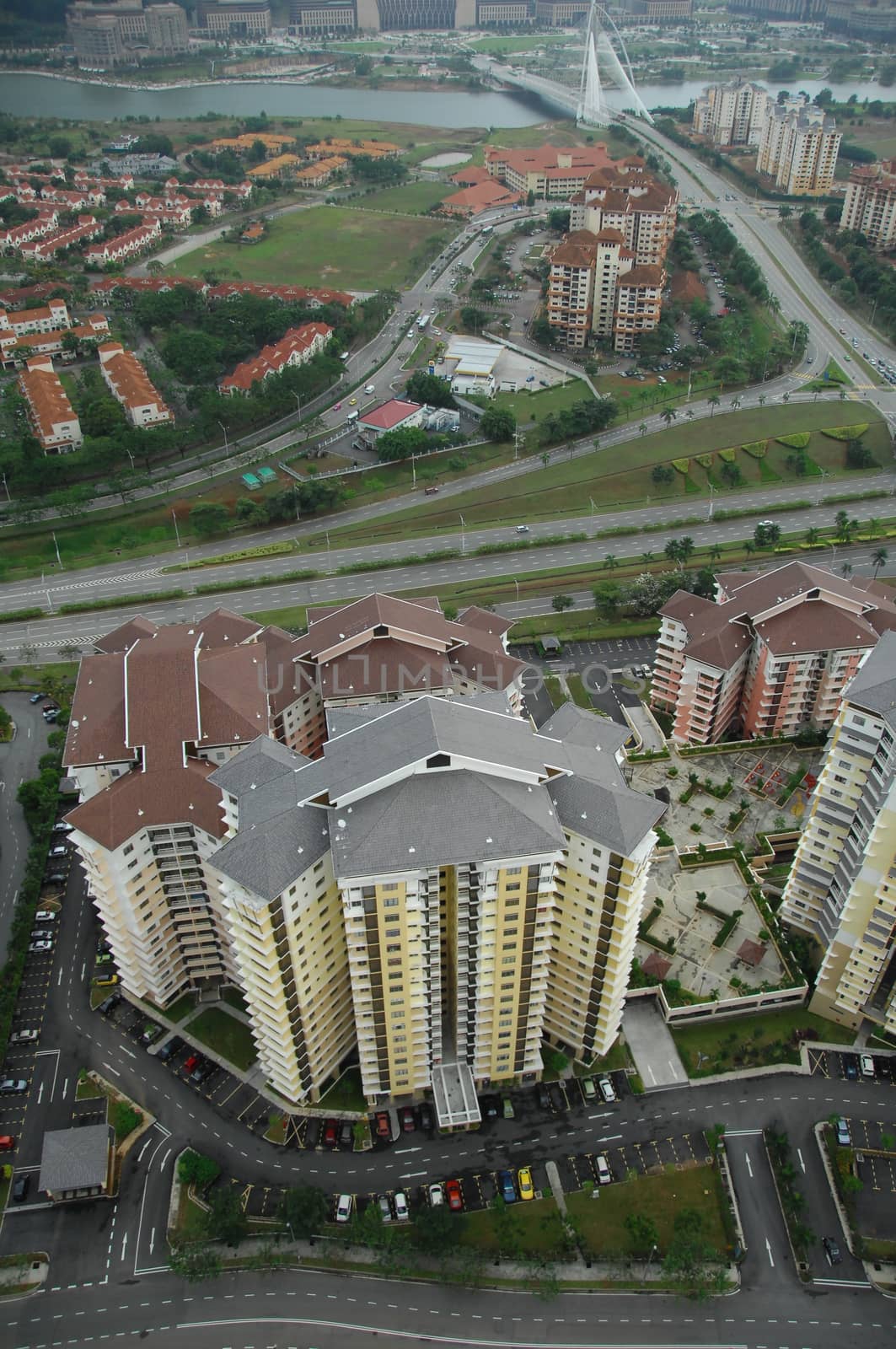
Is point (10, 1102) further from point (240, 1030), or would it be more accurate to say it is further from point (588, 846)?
point (588, 846)

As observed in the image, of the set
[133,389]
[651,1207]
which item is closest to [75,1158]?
[651,1207]

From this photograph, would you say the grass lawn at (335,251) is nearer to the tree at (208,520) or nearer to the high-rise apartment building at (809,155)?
the high-rise apartment building at (809,155)

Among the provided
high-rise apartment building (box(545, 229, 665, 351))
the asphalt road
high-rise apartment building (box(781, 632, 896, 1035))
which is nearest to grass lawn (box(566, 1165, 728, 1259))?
high-rise apartment building (box(781, 632, 896, 1035))

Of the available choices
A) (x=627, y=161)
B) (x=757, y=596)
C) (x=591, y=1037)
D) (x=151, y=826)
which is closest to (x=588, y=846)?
(x=591, y=1037)

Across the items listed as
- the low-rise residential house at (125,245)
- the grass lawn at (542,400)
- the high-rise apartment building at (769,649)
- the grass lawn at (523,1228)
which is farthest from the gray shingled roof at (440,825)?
the low-rise residential house at (125,245)

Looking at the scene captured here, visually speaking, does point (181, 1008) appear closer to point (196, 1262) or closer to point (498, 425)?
point (196, 1262)

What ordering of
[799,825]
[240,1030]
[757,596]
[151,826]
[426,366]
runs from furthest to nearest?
[426,366]
[757,596]
[799,825]
[240,1030]
[151,826]

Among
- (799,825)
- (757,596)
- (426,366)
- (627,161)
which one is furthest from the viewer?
(627,161)
